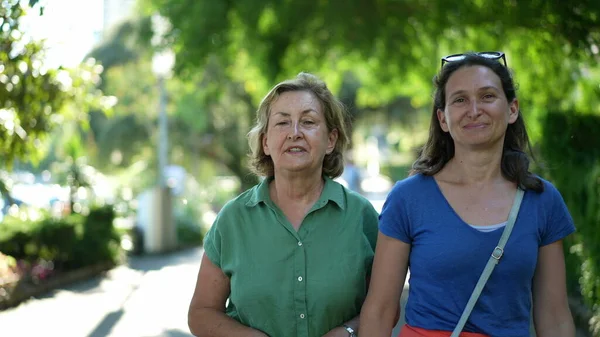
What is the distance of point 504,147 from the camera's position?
3201 millimetres

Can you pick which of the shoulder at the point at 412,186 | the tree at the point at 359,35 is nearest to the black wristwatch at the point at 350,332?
the shoulder at the point at 412,186

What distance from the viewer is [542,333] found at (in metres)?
3.04

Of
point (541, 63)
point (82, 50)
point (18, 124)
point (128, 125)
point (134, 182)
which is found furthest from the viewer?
point (128, 125)

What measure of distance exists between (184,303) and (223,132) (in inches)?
932

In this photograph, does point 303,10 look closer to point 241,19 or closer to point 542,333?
point 241,19

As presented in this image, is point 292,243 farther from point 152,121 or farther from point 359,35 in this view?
point 152,121

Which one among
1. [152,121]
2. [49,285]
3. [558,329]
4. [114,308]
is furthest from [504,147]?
[152,121]

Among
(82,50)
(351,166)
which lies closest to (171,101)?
(351,166)

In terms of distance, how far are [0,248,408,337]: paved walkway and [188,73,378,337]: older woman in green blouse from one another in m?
5.50

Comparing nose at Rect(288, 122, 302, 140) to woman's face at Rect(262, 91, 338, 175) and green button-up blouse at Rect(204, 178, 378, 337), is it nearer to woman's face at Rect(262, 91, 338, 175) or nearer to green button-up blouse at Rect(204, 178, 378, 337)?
woman's face at Rect(262, 91, 338, 175)

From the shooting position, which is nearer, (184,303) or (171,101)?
(184,303)

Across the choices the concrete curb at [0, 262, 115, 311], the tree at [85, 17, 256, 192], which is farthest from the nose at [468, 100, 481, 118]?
the tree at [85, 17, 256, 192]

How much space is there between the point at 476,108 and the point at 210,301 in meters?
1.26

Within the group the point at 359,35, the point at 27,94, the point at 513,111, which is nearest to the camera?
the point at 513,111
